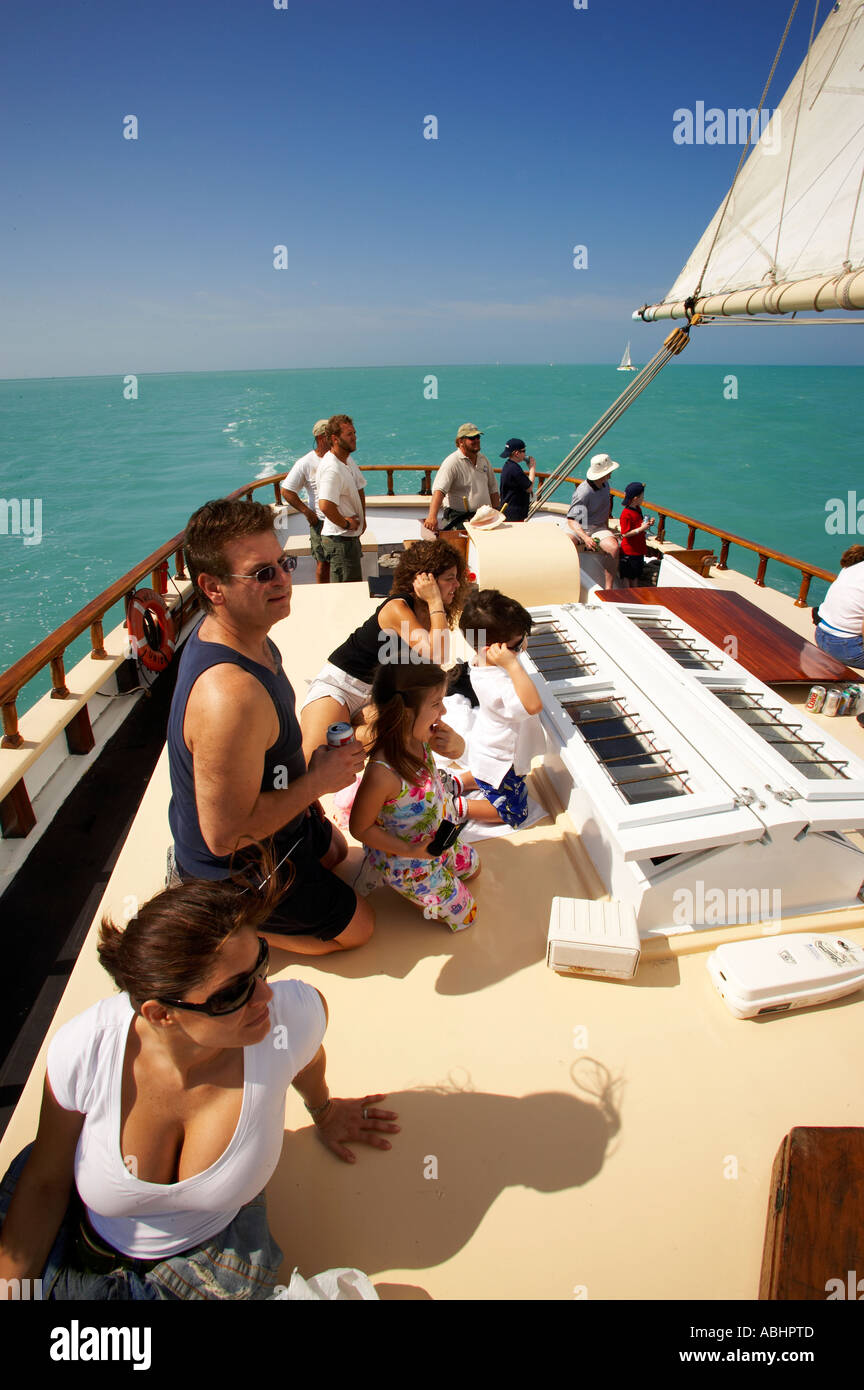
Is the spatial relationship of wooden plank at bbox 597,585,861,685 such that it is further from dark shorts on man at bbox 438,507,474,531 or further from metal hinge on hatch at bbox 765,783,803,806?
dark shorts on man at bbox 438,507,474,531

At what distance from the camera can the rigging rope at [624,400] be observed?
20.9 ft

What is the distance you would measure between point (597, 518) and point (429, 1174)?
652 cm

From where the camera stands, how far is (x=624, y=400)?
709 centimetres

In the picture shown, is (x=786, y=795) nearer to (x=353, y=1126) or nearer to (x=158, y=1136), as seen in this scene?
(x=353, y=1126)

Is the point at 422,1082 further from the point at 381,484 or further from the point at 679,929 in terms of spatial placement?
the point at 381,484

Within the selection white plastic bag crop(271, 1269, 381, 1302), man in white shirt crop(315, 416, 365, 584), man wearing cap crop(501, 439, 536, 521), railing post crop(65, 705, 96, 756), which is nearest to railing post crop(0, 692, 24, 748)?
railing post crop(65, 705, 96, 756)

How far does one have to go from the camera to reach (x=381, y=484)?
26.8m

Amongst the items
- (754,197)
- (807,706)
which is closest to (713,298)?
(754,197)

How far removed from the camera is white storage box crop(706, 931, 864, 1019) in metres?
2.14

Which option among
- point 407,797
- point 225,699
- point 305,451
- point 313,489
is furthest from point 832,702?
point 305,451

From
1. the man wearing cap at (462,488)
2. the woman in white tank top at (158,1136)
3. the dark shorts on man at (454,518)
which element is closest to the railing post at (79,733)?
the woman in white tank top at (158,1136)

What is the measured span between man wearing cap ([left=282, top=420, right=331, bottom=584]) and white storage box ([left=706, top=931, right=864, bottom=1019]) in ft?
16.9

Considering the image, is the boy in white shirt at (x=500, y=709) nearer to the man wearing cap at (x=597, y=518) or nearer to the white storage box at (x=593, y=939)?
the white storage box at (x=593, y=939)
